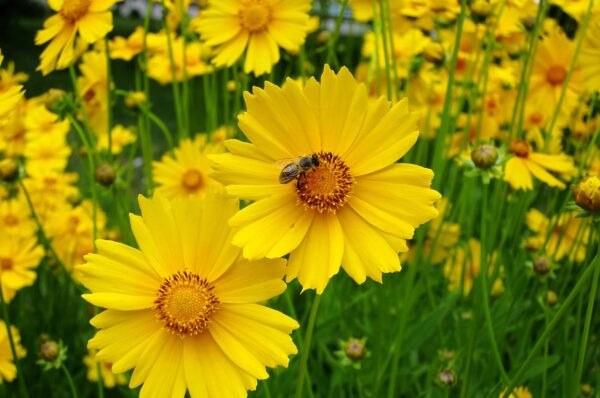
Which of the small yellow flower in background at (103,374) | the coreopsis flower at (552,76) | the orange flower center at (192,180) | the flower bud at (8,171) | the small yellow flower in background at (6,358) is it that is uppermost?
the coreopsis flower at (552,76)

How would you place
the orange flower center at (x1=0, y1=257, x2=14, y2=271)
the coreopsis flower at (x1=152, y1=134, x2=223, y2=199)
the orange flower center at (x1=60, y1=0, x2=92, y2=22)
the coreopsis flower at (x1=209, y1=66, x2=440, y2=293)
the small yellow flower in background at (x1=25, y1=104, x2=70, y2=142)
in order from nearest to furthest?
the coreopsis flower at (x1=209, y1=66, x2=440, y2=293)
the orange flower center at (x1=60, y1=0, x2=92, y2=22)
the orange flower center at (x1=0, y1=257, x2=14, y2=271)
the coreopsis flower at (x1=152, y1=134, x2=223, y2=199)
the small yellow flower in background at (x1=25, y1=104, x2=70, y2=142)

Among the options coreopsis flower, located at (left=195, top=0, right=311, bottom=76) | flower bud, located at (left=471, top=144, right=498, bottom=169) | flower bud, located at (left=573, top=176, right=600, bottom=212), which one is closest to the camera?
flower bud, located at (left=573, top=176, right=600, bottom=212)

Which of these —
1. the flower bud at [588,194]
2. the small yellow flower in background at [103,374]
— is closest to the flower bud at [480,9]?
the flower bud at [588,194]

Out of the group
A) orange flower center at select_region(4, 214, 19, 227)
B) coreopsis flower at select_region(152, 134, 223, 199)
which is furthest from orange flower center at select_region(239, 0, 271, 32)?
orange flower center at select_region(4, 214, 19, 227)

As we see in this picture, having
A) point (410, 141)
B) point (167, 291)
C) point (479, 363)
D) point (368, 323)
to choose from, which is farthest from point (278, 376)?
point (410, 141)

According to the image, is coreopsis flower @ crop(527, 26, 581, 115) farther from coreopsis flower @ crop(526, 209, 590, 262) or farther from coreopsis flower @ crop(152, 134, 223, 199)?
coreopsis flower @ crop(152, 134, 223, 199)

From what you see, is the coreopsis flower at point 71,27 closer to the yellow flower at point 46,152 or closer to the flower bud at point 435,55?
the flower bud at point 435,55
